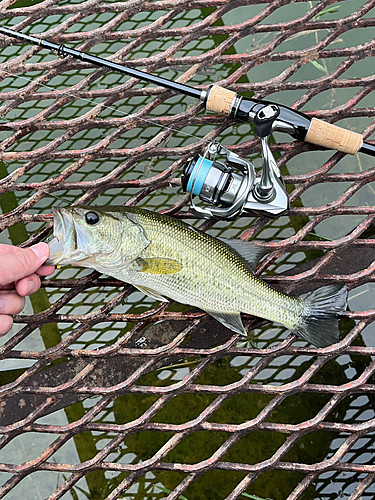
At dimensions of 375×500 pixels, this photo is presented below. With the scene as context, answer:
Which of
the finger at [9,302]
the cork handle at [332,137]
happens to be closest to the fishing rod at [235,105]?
the cork handle at [332,137]

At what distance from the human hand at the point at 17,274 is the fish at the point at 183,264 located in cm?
8

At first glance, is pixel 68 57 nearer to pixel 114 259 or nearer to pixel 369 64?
pixel 114 259

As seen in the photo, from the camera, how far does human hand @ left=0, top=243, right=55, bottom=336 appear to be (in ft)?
6.50

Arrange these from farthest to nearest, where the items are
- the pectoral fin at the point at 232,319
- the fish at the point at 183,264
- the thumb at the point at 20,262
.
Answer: the pectoral fin at the point at 232,319 → the fish at the point at 183,264 → the thumb at the point at 20,262

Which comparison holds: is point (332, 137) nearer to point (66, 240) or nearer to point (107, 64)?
point (107, 64)

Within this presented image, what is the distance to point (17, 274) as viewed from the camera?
2.01 metres

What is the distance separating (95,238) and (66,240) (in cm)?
14

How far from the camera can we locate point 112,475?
333 cm

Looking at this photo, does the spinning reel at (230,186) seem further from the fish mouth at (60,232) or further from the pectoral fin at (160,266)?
the fish mouth at (60,232)

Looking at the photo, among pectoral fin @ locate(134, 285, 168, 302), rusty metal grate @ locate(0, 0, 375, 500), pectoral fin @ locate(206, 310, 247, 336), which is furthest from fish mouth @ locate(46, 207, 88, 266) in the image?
pectoral fin @ locate(206, 310, 247, 336)

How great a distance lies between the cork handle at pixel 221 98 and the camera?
2.12 metres

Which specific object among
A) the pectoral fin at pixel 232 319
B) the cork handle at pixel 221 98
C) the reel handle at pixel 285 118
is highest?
the cork handle at pixel 221 98

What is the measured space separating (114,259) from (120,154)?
59 cm

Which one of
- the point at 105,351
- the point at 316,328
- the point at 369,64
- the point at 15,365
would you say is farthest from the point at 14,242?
the point at 369,64
